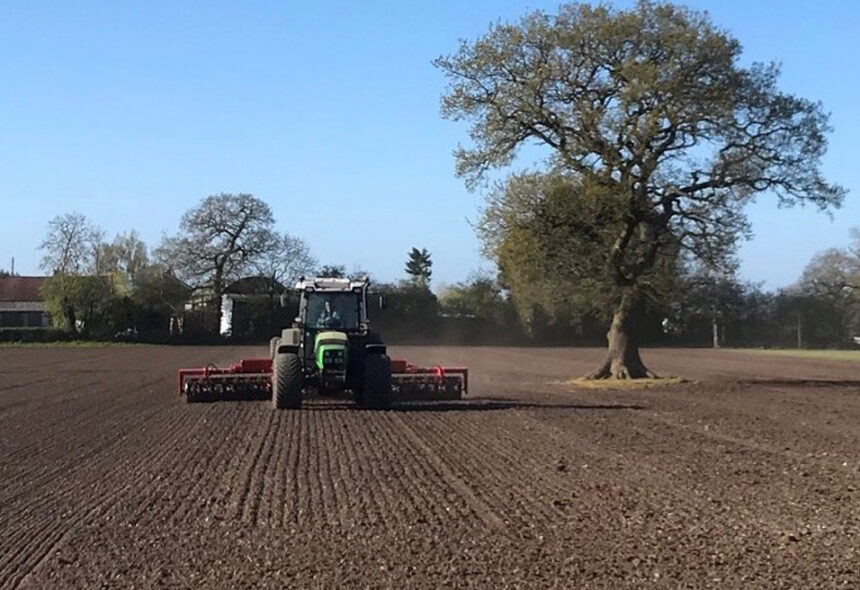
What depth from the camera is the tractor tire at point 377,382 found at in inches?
899

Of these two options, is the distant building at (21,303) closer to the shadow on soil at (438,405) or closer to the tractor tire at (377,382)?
the shadow on soil at (438,405)

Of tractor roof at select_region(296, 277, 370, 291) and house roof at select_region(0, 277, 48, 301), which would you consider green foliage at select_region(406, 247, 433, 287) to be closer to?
house roof at select_region(0, 277, 48, 301)

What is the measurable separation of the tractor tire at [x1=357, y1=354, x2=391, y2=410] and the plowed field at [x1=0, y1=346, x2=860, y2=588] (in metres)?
0.49

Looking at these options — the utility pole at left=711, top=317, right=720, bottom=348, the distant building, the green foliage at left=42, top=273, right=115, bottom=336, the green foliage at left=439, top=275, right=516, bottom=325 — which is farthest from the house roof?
the utility pole at left=711, top=317, right=720, bottom=348

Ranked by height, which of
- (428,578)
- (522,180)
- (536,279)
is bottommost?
(428,578)

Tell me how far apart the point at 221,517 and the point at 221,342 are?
65.9 m

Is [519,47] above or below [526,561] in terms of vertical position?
above

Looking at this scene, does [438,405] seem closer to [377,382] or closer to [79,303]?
[377,382]

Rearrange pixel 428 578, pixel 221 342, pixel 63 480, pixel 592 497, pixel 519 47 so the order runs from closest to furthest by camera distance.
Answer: pixel 428 578
pixel 592 497
pixel 63 480
pixel 519 47
pixel 221 342

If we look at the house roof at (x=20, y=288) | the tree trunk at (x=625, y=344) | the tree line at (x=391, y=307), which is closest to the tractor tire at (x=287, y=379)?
the tree trunk at (x=625, y=344)

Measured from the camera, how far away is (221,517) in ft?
35.2

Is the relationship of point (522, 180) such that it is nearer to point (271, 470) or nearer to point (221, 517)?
point (271, 470)

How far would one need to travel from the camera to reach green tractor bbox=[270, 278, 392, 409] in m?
22.6

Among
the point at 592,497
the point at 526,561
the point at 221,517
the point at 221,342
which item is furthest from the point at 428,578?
the point at 221,342
